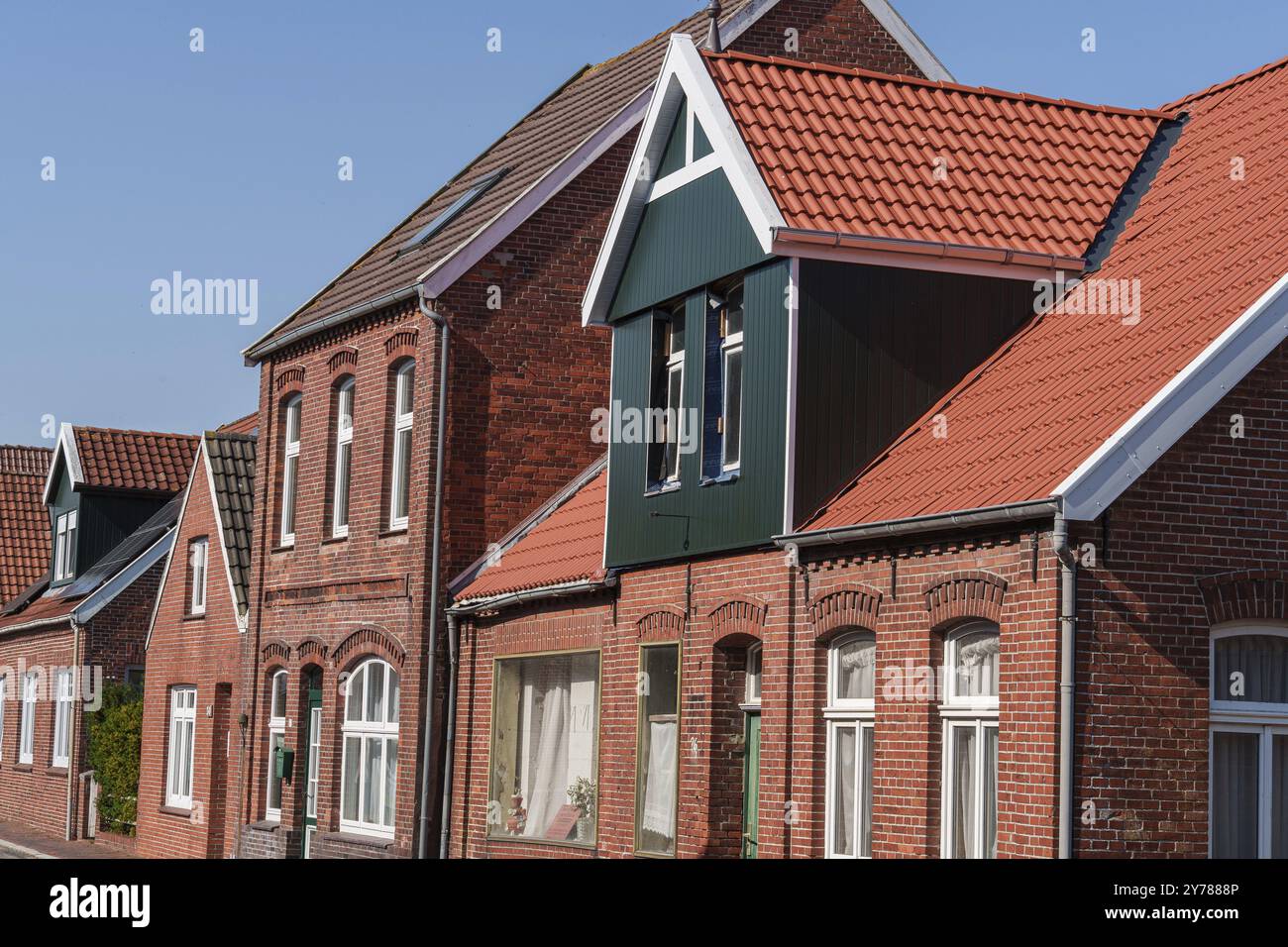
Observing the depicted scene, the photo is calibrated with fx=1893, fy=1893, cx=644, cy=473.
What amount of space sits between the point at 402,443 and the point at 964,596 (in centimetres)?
1191

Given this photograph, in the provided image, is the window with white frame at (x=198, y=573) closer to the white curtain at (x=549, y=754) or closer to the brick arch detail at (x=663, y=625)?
the white curtain at (x=549, y=754)

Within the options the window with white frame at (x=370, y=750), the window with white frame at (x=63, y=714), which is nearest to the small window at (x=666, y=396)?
the window with white frame at (x=370, y=750)

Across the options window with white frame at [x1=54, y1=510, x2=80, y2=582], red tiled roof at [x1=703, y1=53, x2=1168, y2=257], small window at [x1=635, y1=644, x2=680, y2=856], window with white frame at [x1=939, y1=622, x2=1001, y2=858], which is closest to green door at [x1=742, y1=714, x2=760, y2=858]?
small window at [x1=635, y1=644, x2=680, y2=856]

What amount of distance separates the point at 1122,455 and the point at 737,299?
5374mm

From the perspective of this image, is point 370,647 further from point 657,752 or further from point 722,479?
point 722,479

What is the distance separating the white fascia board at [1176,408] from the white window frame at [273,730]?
16147 mm

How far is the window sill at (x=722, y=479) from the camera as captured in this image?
16000 mm

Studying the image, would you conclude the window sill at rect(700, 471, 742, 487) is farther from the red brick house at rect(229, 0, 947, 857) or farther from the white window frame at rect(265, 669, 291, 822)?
the white window frame at rect(265, 669, 291, 822)

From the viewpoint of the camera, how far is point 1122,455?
11.9 metres

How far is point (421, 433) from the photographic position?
22.5 meters

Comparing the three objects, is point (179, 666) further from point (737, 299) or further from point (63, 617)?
point (737, 299)

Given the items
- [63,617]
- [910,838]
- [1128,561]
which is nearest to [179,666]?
[63,617]

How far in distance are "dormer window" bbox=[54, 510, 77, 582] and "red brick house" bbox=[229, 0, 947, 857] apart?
13.5 meters
